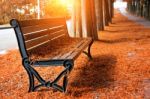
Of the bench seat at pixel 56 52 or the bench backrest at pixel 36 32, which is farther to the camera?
the bench seat at pixel 56 52

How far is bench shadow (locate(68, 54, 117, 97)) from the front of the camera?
636 cm

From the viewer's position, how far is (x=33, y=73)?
20.5 feet

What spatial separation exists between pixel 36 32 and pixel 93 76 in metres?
1.48

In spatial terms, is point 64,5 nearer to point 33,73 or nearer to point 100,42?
point 100,42

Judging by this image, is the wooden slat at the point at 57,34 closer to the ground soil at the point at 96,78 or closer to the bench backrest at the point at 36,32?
the bench backrest at the point at 36,32

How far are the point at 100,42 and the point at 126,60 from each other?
4989mm

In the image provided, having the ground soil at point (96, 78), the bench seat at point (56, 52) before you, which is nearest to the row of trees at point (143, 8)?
the ground soil at point (96, 78)

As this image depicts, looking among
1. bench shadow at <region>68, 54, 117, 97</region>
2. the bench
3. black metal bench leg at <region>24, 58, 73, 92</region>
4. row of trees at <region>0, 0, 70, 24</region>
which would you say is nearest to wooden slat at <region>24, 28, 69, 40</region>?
the bench

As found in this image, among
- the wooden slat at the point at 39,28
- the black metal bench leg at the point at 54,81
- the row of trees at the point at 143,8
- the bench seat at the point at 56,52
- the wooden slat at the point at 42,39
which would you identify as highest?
the wooden slat at the point at 39,28

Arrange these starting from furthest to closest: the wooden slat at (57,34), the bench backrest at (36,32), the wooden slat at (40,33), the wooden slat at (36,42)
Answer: the wooden slat at (57,34) → the wooden slat at (40,33) → the wooden slat at (36,42) → the bench backrest at (36,32)

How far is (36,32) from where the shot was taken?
23.6ft

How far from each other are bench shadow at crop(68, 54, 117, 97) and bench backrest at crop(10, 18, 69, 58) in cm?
102

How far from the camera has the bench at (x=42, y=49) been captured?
6.05 metres

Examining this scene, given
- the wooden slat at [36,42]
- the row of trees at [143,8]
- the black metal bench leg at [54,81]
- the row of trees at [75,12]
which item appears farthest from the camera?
the row of trees at [143,8]
